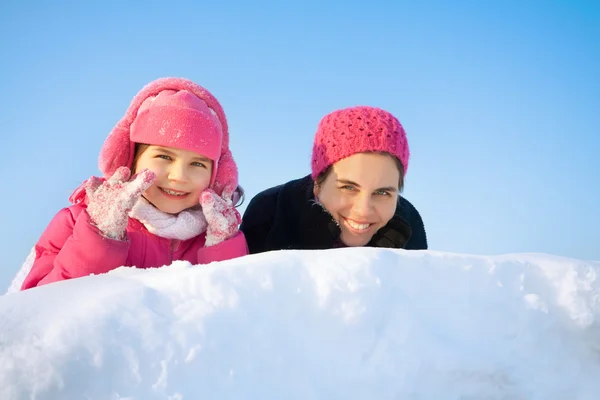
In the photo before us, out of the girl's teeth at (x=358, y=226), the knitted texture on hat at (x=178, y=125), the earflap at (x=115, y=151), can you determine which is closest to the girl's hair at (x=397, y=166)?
the girl's teeth at (x=358, y=226)

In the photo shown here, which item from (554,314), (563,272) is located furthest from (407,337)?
(563,272)

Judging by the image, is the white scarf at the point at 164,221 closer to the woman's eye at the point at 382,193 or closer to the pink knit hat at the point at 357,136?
the pink knit hat at the point at 357,136

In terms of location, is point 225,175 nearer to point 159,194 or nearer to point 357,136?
point 159,194

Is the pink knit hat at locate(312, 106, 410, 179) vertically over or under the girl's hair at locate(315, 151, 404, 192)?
over

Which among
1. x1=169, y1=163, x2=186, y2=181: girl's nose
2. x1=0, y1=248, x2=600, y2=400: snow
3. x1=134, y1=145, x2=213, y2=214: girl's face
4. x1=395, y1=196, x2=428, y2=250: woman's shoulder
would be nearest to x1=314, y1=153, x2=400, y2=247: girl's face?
x1=395, y1=196, x2=428, y2=250: woman's shoulder

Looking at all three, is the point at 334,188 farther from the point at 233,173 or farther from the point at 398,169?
the point at 233,173

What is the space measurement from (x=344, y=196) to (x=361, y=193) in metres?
0.15

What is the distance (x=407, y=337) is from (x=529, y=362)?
1.28 ft

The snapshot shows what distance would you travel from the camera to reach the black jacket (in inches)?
143

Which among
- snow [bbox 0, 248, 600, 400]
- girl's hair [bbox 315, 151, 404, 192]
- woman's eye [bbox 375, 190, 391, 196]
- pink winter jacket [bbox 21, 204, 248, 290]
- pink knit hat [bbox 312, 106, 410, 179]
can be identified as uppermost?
pink knit hat [bbox 312, 106, 410, 179]

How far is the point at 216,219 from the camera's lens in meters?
2.94

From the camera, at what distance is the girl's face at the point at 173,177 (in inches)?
114

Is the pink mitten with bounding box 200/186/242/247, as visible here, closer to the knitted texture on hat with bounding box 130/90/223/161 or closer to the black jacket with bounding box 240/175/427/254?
the knitted texture on hat with bounding box 130/90/223/161

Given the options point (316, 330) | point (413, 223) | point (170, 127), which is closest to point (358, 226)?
point (413, 223)
